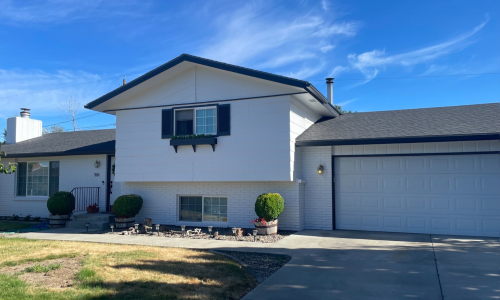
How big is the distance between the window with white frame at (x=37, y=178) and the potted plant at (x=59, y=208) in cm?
253

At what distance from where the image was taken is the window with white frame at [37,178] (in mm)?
16172

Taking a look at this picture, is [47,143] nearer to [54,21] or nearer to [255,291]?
[54,21]

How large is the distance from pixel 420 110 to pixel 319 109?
11.7ft

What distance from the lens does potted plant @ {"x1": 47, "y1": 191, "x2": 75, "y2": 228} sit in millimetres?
13492

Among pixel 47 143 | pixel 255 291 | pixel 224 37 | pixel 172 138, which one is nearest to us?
pixel 255 291

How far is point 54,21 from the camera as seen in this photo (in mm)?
18281

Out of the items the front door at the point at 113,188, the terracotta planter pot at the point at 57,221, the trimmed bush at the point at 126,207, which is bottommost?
the terracotta planter pot at the point at 57,221

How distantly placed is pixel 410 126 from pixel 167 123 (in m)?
7.67

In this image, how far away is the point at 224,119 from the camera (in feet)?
39.9

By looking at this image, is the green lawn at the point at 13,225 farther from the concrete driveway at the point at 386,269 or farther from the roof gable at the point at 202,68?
the concrete driveway at the point at 386,269

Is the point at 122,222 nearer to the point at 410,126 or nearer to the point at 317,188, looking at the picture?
the point at 317,188

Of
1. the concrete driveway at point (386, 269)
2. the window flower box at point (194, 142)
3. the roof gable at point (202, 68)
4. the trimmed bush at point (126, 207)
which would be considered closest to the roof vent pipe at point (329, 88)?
the roof gable at point (202, 68)

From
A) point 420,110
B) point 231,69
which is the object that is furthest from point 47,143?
point 420,110

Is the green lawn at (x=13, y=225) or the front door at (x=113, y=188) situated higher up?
the front door at (x=113, y=188)
